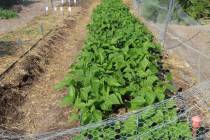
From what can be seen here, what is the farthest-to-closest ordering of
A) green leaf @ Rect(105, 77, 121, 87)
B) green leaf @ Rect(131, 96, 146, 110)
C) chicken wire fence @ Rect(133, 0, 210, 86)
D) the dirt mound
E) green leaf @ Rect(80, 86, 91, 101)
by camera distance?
1. chicken wire fence @ Rect(133, 0, 210, 86)
2. the dirt mound
3. green leaf @ Rect(105, 77, 121, 87)
4. green leaf @ Rect(80, 86, 91, 101)
5. green leaf @ Rect(131, 96, 146, 110)

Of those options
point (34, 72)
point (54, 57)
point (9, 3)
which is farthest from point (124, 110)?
point (9, 3)

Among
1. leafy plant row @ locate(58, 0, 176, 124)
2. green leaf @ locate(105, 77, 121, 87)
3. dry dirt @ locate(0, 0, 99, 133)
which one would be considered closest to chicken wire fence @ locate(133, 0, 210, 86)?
leafy plant row @ locate(58, 0, 176, 124)

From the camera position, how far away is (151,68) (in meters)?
6.81

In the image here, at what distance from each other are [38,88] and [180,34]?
267 inches

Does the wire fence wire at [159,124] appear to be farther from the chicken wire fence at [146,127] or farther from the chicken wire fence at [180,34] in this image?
the chicken wire fence at [180,34]

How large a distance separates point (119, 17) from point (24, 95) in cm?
594

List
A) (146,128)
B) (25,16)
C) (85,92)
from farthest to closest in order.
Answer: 1. (25,16)
2. (85,92)
3. (146,128)

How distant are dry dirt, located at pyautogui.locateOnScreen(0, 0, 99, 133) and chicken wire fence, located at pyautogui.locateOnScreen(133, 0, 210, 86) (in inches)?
130

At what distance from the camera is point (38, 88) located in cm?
947

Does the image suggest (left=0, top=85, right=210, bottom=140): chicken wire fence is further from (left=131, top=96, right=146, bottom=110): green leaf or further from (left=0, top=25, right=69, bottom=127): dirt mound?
(left=0, top=25, right=69, bottom=127): dirt mound

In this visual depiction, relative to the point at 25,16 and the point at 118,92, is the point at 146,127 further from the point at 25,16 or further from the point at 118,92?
the point at 25,16

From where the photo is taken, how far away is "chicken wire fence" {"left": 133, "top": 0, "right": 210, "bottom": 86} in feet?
34.7

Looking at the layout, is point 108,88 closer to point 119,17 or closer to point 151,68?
point 151,68

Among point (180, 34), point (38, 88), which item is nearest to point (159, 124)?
point (38, 88)
